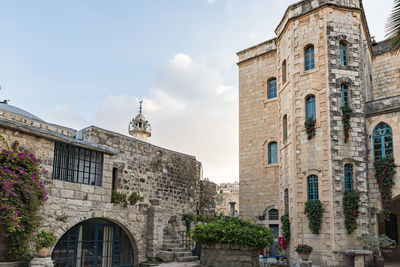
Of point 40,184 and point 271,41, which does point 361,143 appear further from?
point 40,184

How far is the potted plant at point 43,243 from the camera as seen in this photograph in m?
9.75

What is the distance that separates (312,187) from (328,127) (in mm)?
2326

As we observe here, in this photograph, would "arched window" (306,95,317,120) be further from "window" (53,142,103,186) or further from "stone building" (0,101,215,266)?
"window" (53,142,103,186)

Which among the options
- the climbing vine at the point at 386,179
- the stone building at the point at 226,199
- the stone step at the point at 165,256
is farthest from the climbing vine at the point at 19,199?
the stone building at the point at 226,199

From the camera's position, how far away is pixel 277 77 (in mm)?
17719

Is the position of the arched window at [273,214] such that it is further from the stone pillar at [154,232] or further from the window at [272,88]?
the stone pillar at [154,232]

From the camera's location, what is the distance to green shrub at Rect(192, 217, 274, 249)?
422 inches

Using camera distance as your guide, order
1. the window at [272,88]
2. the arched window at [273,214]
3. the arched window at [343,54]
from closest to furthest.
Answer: the arched window at [343,54] < the arched window at [273,214] < the window at [272,88]

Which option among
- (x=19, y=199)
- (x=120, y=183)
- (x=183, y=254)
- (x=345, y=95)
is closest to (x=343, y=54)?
(x=345, y=95)

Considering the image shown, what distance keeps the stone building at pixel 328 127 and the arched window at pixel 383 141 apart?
0.03 meters

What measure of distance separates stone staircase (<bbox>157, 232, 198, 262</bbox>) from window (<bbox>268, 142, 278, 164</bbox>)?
5.88m

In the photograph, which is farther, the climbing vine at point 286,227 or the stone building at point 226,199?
the stone building at point 226,199

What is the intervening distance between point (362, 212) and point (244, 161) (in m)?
6.61

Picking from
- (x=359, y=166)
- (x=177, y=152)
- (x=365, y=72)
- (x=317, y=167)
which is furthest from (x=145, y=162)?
(x=365, y=72)
